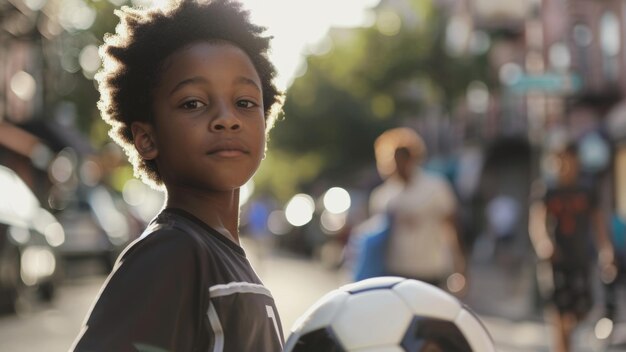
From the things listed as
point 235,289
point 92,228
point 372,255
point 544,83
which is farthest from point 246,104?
point 92,228

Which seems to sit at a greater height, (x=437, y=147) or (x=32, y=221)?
(x=437, y=147)

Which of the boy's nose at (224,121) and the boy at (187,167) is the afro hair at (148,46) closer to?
the boy at (187,167)

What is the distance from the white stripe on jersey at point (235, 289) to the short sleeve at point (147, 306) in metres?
0.05

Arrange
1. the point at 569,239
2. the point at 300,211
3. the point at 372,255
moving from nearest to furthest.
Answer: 1. the point at 372,255
2. the point at 569,239
3. the point at 300,211

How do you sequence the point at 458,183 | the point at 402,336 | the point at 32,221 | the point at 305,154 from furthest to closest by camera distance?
the point at 305,154
the point at 458,183
the point at 32,221
the point at 402,336

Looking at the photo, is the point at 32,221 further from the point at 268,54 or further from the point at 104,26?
the point at 104,26

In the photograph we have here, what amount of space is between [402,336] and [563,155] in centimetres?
676

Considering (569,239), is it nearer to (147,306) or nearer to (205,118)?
(205,118)

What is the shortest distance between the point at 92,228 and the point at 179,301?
16.3 m

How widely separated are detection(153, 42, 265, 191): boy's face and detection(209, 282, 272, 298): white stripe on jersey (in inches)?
9.5

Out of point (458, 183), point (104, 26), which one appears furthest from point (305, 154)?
point (104, 26)

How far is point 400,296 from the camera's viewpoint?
87.9 inches

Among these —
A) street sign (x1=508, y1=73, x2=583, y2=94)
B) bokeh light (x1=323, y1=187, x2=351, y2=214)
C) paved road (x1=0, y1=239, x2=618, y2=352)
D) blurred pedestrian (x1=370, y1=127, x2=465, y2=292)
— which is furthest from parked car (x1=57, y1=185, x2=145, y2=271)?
blurred pedestrian (x1=370, y1=127, x2=465, y2=292)

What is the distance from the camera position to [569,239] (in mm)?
8719
